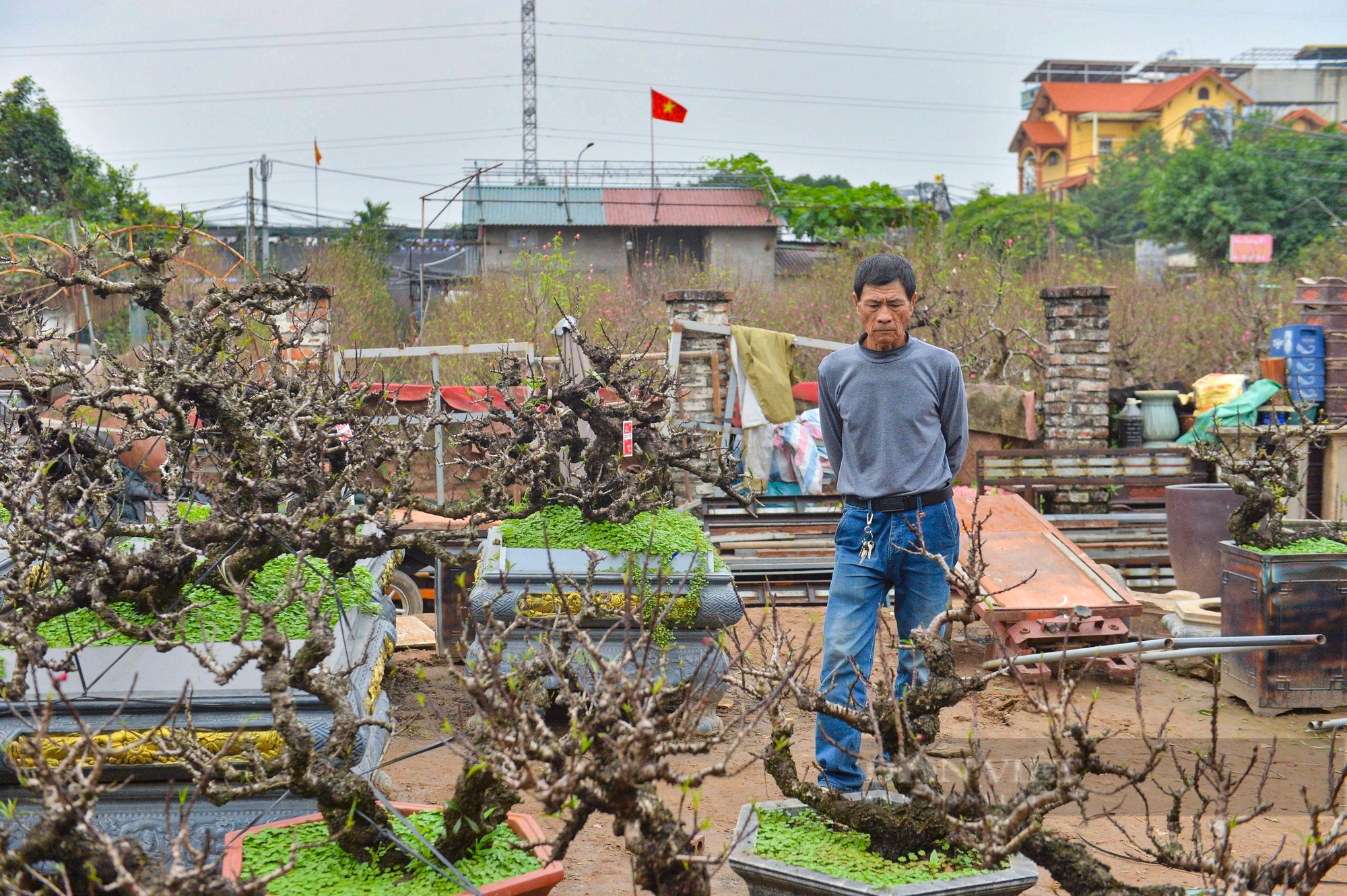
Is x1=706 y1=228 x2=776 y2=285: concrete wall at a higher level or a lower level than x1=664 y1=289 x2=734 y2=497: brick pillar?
higher

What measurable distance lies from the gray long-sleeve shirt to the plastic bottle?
6.67 meters

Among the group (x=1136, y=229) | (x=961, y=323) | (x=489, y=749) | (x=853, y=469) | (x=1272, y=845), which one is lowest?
(x=1272, y=845)

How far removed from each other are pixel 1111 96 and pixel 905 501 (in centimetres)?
5555

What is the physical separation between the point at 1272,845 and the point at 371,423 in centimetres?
379

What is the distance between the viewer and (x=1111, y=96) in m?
52.2

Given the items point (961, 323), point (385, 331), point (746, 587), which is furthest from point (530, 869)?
point (385, 331)

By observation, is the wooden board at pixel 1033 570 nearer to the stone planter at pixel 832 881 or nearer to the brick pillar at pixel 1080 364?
the brick pillar at pixel 1080 364

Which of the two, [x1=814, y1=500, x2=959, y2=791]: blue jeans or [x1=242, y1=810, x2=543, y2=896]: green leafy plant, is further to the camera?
[x1=814, y1=500, x2=959, y2=791]: blue jeans

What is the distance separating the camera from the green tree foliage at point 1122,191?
3788 cm

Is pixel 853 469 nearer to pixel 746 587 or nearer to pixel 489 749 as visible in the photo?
pixel 489 749

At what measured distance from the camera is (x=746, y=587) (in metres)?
8.02

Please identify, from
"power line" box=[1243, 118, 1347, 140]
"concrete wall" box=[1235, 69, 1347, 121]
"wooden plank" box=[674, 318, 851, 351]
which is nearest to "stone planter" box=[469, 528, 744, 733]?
"wooden plank" box=[674, 318, 851, 351]

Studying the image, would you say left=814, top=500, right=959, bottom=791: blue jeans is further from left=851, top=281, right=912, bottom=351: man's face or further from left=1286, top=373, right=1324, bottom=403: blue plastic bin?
left=1286, top=373, right=1324, bottom=403: blue plastic bin

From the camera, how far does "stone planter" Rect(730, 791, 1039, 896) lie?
8.02ft
